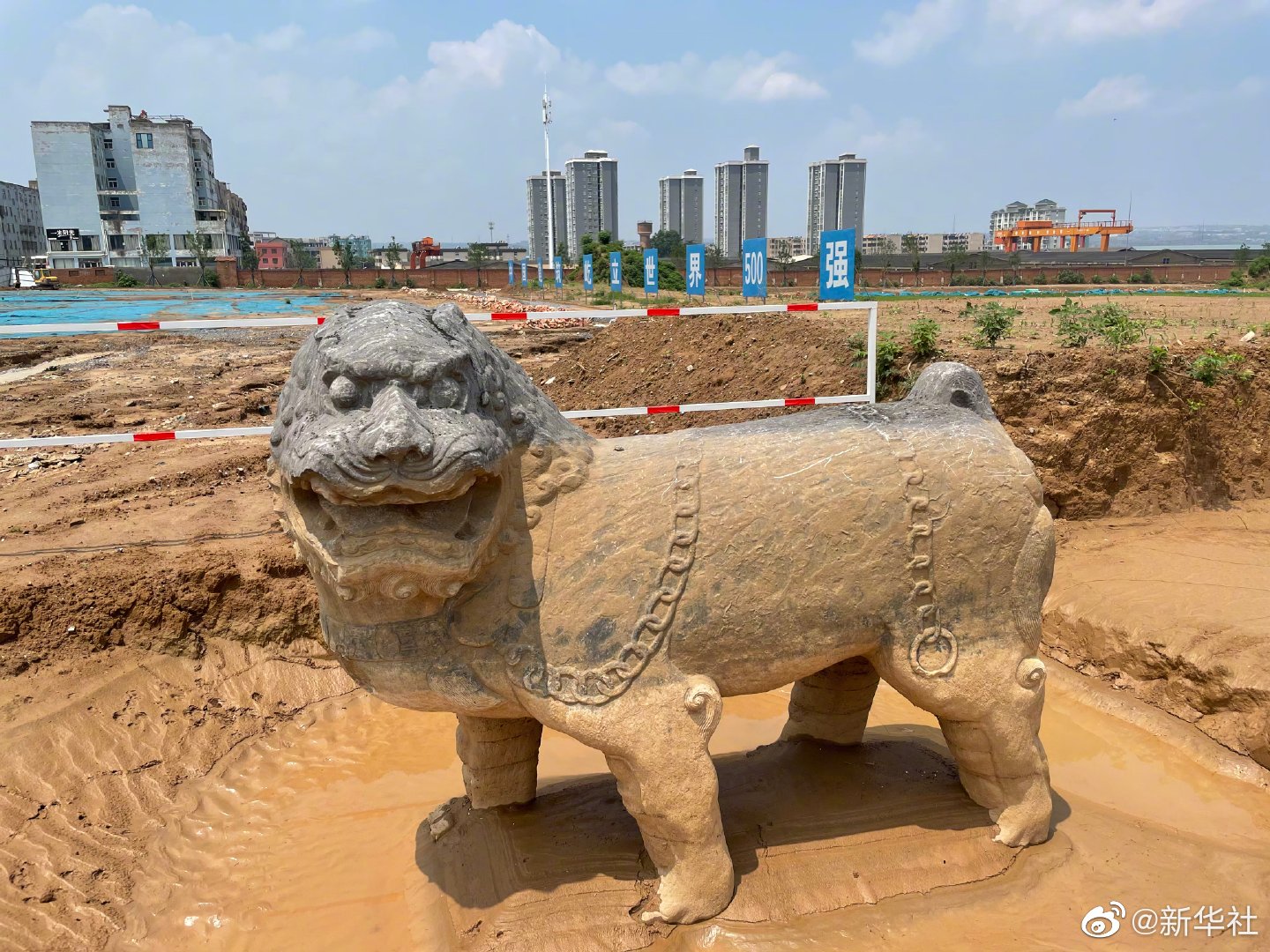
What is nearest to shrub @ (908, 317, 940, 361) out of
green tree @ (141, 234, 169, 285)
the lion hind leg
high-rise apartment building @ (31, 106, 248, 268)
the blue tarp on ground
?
the lion hind leg

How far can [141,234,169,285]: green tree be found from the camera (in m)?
51.5

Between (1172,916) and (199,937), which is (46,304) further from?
(1172,916)

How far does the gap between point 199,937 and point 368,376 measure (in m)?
2.38

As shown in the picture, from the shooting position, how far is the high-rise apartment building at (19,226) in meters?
57.9

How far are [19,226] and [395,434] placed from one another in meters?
75.8

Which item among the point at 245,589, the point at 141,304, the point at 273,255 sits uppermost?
the point at 273,255

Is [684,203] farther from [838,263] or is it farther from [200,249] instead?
[838,263]

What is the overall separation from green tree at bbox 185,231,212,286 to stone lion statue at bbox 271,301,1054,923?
4695cm

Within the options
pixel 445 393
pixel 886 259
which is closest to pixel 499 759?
pixel 445 393

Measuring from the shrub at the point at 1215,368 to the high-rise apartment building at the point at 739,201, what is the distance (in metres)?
74.8

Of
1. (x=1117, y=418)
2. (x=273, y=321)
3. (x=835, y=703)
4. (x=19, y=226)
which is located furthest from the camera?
(x=19, y=226)

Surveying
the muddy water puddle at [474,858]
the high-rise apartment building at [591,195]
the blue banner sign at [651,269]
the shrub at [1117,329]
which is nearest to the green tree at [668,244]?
the high-rise apartment building at [591,195]

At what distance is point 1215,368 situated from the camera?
21.6 feet

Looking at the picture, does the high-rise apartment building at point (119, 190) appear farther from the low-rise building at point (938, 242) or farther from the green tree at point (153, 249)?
the low-rise building at point (938, 242)
